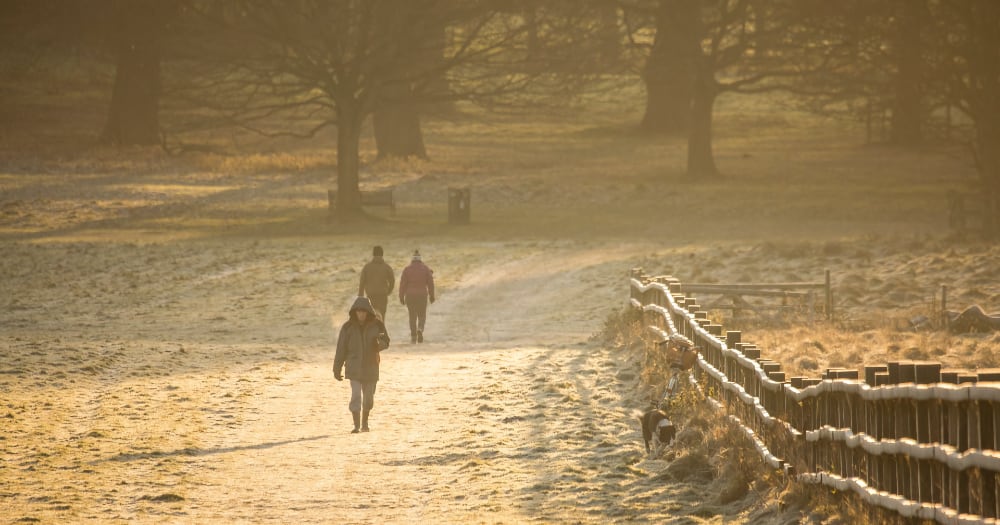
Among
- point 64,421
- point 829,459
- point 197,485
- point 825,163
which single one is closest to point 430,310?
point 64,421

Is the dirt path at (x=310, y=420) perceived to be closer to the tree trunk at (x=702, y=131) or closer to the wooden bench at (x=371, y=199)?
the wooden bench at (x=371, y=199)

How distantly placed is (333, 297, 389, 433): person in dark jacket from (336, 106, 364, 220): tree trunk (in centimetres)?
2424

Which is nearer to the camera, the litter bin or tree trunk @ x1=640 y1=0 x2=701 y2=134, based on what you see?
the litter bin

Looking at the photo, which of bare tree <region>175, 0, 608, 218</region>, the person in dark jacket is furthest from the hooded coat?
bare tree <region>175, 0, 608, 218</region>

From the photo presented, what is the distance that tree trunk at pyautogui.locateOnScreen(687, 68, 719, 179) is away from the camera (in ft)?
155

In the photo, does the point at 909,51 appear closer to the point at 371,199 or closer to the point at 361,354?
the point at 371,199

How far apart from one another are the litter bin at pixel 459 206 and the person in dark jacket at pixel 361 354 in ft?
77.3

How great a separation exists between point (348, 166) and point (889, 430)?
104ft

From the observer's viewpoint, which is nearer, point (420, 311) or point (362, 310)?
point (362, 310)

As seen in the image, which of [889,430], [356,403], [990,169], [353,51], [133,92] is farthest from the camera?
[133,92]

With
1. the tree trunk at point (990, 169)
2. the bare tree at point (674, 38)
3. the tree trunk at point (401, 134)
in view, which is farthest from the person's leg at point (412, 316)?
the tree trunk at point (401, 134)

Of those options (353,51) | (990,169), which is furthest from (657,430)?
(353,51)

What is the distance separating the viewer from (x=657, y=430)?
12078 millimetres

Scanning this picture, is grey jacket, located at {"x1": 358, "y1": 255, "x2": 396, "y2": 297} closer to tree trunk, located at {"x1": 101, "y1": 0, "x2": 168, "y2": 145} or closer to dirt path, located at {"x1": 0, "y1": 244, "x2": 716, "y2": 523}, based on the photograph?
dirt path, located at {"x1": 0, "y1": 244, "x2": 716, "y2": 523}
